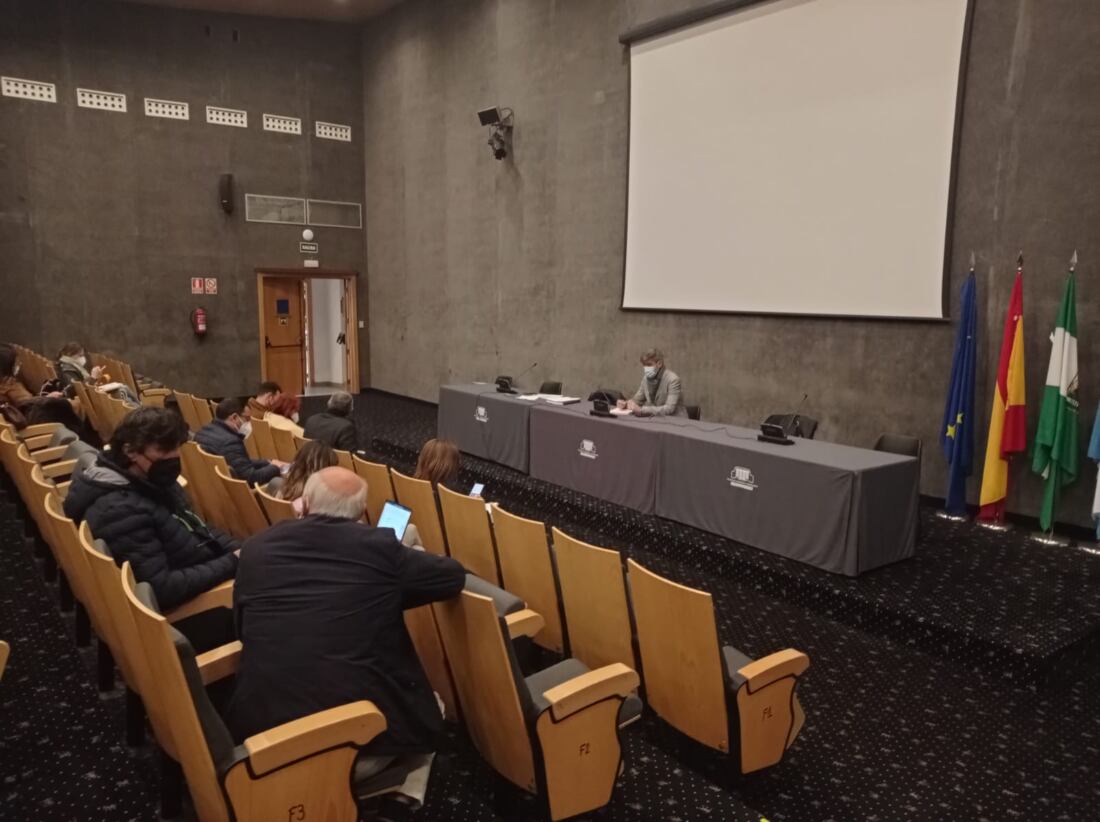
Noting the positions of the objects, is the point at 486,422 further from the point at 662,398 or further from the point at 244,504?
the point at 244,504

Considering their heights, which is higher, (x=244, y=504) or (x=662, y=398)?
(x=662, y=398)

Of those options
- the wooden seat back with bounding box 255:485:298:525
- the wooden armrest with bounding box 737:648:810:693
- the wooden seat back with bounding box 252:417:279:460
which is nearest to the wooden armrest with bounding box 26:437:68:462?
the wooden seat back with bounding box 252:417:279:460

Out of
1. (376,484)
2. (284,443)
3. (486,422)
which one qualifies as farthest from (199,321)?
(376,484)

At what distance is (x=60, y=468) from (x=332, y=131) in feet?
28.7

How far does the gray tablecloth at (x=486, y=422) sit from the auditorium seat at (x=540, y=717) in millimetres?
4323

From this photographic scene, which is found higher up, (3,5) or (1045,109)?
(3,5)

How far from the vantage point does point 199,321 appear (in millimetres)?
10883

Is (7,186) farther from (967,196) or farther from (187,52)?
(967,196)

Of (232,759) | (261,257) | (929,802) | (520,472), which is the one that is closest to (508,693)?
(232,759)

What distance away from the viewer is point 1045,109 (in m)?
5.12

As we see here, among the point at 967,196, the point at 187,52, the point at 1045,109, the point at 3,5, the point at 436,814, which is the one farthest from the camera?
the point at 187,52

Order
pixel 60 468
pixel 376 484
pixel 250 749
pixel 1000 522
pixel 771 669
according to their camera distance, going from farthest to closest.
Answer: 1. pixel 1000 522
2. pixel 376 484
3. pixel 60 468
4. pixel 771 669
5. pixel 250 749

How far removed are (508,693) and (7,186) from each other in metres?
10.7

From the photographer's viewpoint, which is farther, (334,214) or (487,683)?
(334,214)
